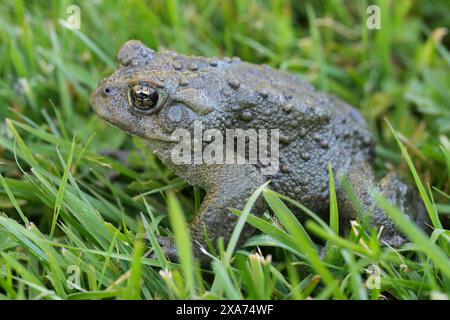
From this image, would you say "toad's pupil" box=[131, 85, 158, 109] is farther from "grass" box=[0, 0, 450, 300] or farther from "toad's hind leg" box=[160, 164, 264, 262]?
"toad's hind leg" box=[160, 164, 264, 262]

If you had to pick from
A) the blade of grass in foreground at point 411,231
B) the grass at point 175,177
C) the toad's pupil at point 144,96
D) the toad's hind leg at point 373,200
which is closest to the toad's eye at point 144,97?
the toad's pupil at point 144,96

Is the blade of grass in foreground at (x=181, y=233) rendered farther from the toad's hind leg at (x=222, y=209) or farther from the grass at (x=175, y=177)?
the toad's hind leg at (x=222, y=209)

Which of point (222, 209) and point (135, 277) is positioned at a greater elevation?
point (222, 209)

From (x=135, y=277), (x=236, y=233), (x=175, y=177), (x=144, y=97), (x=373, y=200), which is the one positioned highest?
(x=144, y=97)

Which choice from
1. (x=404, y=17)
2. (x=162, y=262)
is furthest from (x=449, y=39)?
(x=162, y=262)

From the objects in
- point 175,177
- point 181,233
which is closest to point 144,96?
point 175,177

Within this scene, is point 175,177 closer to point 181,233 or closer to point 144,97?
point 144,97
